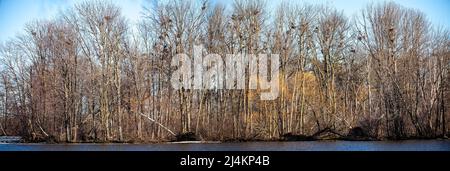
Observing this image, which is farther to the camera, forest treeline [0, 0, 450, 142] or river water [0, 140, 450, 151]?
forest treeline [0, 0, 450, 142]

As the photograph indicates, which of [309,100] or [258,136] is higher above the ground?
[309,100]

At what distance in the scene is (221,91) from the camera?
48.1 ft

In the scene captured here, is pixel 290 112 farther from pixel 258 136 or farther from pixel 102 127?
pixel 102 127

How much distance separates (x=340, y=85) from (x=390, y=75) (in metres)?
1.83

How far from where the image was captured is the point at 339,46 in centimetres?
1519

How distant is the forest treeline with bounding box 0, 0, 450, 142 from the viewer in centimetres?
1338

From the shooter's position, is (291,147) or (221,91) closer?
(291,147)

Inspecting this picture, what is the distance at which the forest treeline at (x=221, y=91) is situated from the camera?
43.9 ft

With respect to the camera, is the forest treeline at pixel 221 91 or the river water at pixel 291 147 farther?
the forest treeline at pixel 221 91
